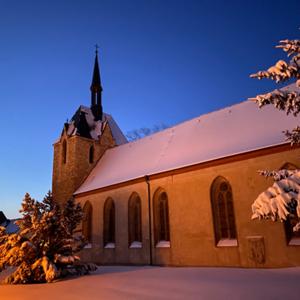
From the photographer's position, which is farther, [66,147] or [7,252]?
[66,147]

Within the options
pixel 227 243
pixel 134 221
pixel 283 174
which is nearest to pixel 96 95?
pixel 134 221

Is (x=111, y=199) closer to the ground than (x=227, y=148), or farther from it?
closer to the ground

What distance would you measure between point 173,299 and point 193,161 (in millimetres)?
10326

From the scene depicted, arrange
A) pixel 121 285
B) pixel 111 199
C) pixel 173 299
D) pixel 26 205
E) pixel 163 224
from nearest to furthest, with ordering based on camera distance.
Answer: pixel 173 299
pixel 121 285
pixel 26 205
pixel 163 224
pixel 111 199

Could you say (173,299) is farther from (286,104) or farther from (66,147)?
(66,147)

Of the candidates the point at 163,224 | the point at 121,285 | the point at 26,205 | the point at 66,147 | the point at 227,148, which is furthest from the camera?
the point at 66,147

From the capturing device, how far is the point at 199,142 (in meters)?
18.2

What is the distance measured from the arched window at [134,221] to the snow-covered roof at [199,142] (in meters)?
1.57

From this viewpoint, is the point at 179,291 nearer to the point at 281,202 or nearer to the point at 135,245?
the point at 281,202

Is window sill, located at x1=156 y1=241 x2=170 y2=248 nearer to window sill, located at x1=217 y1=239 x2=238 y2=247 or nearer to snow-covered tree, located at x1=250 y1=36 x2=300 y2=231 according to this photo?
window sill, located at x1=217 y1=239 x2=238 y2=247

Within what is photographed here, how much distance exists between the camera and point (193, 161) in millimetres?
16578

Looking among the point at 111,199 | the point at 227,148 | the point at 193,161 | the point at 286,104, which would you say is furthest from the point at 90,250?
the point at 286,104

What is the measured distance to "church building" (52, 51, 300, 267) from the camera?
13.5 meters

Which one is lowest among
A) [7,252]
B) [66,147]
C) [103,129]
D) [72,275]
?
[72,275]
